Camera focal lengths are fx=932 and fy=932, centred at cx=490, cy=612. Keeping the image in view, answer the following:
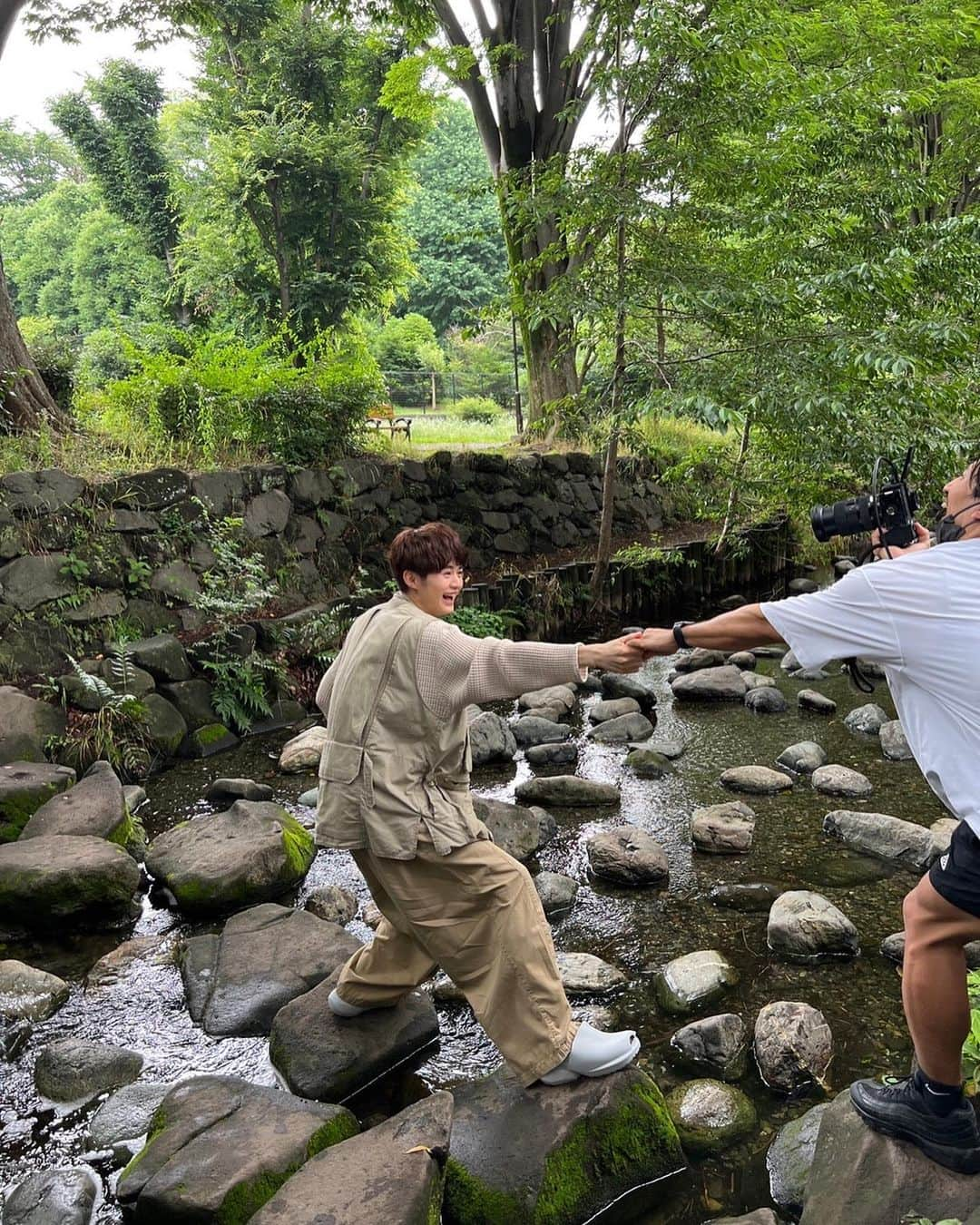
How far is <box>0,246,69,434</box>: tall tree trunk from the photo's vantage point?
29.0 ft

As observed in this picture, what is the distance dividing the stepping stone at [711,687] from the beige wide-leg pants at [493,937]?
6025mm

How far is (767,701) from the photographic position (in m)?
8.26

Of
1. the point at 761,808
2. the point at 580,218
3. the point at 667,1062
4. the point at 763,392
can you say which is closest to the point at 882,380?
the point at 763,392

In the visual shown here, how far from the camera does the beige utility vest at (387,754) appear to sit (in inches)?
109

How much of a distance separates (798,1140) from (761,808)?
316 centimetres

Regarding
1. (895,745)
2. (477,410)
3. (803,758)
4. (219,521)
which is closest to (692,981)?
(803,758)

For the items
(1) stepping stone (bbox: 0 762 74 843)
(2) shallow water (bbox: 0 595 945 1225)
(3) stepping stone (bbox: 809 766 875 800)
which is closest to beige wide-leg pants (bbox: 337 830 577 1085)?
(2) shallow water (bbox: 0 595 945 1225)

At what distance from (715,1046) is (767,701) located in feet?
16.8

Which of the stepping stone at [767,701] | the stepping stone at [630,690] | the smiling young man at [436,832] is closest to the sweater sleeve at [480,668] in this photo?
the smiling young man at [436,832]

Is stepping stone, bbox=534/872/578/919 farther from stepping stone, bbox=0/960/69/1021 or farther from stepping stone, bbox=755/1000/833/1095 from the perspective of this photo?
stepping stone, bbox=0/960/69/1021

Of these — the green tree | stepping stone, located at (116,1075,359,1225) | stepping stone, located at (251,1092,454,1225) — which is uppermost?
the green tree

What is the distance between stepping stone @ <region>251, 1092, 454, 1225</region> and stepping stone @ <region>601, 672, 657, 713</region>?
5.90 meters

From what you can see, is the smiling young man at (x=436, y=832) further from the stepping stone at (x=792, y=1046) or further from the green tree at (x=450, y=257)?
the green tree at (x=450, y=257)

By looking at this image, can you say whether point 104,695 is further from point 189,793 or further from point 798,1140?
point 798,1140
